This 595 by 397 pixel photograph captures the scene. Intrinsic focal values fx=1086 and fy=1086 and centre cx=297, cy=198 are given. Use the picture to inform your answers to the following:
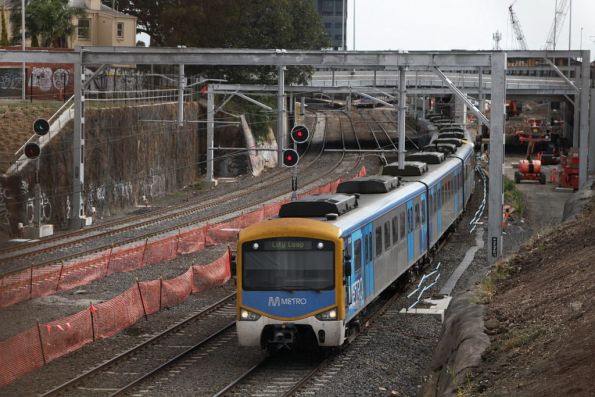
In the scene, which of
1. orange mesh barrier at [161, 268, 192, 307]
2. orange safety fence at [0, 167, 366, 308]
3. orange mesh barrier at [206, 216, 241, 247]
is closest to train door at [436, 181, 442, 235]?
orange mesh barrier at [206, 216, 241, 247]

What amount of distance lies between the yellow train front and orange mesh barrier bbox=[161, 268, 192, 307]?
20.7 feet

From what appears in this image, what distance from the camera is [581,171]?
4581cm

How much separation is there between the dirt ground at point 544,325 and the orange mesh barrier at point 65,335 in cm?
747

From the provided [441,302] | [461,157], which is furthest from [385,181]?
[461,157]

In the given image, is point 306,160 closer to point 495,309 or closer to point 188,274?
point 188,274

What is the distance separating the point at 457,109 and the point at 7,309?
229ft

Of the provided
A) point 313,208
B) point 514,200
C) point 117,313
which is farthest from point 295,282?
point 514,200

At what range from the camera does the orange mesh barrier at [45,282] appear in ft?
82.6

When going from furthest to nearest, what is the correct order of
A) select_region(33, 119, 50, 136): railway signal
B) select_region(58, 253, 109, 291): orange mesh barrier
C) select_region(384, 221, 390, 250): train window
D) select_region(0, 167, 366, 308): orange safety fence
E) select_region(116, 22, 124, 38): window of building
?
1. select_region(116, 22, 124, 38): window of building
2. select_region(33, 119, 50, 136): railway signal
3. select_region(58, 253, 109, 291): orange mesh barrier
4. select_region(0, 167, 366, 308): orange safety fence
5. select_region(384, 221, 390, 250): train window

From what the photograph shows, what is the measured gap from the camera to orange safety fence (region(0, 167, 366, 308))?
2478cm

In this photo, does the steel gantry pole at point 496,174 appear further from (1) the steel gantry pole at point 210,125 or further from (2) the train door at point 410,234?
(1) the steel gantry pole at point 210,125

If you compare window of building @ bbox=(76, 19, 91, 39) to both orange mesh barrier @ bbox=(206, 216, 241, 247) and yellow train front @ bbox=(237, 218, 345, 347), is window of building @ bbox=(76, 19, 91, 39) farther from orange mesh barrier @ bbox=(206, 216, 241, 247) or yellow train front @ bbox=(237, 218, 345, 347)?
yellow train front @ bbox=(237, 218, 345, 347)

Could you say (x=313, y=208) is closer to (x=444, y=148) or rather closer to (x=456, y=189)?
(x=456, y=189)

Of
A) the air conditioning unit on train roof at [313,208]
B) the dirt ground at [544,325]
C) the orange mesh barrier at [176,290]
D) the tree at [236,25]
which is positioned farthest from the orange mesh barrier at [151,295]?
the tree at [236,25]
